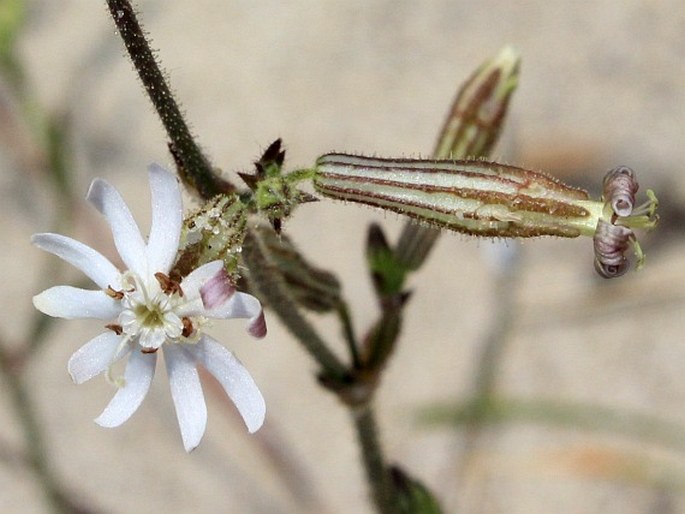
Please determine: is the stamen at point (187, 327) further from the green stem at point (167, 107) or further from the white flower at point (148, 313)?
the green stem at point (167, 107)

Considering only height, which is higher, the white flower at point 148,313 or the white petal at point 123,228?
the white petal at point 123,228

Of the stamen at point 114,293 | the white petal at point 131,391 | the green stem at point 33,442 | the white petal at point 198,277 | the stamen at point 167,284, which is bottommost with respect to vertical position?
the white petal at point 131,391

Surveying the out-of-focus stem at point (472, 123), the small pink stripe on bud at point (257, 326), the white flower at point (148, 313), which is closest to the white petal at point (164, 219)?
the white flower at point (148, 313)

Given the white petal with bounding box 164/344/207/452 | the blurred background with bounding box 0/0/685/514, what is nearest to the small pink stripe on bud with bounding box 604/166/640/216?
the white petal with bounding box 164/344/207/452

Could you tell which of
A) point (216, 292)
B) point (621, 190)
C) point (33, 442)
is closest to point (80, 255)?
point (216, 292)

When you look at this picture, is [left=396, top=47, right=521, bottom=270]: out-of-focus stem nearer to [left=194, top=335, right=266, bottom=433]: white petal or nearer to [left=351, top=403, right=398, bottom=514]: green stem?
[left=351, top=403, right=398, bottom=514]: green stem

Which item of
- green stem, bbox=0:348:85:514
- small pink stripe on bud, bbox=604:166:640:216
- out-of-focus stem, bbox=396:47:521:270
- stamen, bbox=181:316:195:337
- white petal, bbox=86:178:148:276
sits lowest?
stamen, bbox=181:316:195:337
